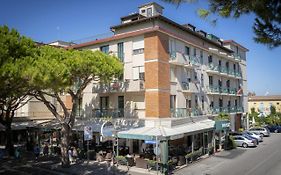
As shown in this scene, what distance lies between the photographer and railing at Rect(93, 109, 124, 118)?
3070 cm

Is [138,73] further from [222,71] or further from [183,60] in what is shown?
[222,71]

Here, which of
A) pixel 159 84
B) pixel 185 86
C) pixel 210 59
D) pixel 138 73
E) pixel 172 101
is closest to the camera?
pixel 159 84

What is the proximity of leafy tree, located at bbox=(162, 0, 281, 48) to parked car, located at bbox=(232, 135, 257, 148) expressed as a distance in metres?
28.8

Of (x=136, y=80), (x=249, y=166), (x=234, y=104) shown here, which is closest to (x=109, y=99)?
(x=136, y=80)

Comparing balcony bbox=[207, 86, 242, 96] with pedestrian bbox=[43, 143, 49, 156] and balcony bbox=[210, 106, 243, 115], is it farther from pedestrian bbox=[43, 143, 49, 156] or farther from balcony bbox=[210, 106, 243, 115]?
pedestrian bbox=[43, 143, 49, 156]

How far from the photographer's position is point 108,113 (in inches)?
1246

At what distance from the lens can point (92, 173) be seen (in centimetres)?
2308

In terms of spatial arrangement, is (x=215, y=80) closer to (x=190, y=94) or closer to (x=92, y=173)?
(x=190, y=94)

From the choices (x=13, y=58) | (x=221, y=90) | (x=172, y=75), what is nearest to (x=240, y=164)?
(x=172, y=75)

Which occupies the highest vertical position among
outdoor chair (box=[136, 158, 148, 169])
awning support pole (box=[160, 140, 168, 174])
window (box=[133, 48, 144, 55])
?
window (box=[133, 48, 144, 55])

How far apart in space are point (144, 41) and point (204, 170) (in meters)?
12.7

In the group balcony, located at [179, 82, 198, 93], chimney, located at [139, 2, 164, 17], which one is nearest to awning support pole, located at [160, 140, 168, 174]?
balcony, located at [179, 82, 198, 93]

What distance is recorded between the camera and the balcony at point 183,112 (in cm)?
2992

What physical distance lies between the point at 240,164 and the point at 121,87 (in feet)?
41.6
